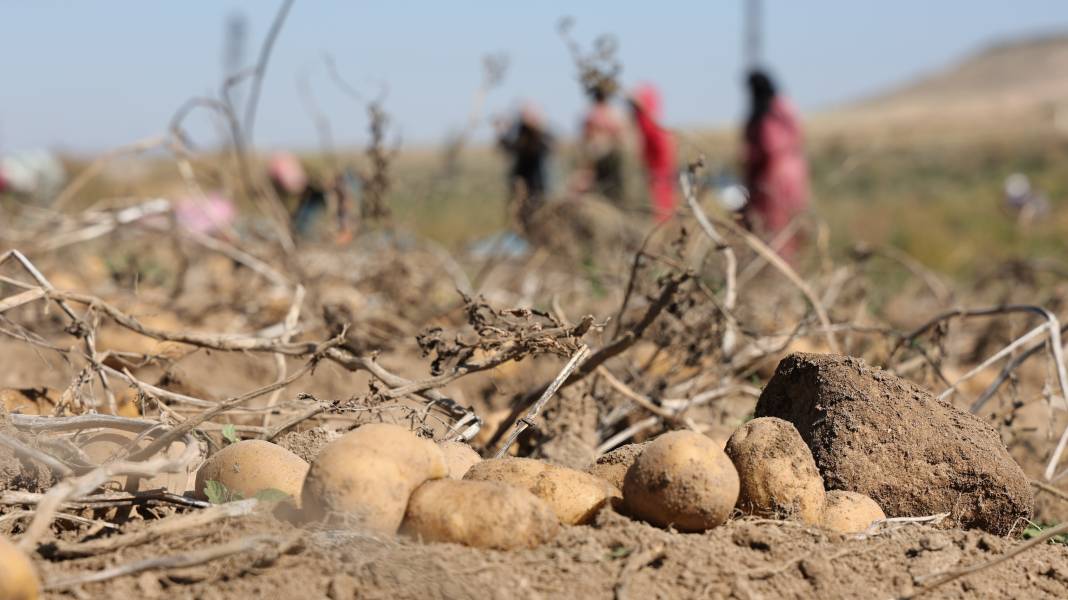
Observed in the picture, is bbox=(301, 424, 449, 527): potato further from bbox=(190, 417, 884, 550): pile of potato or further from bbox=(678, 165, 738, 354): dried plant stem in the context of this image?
bbox=(678, 165, 738, 354): dried plant stem

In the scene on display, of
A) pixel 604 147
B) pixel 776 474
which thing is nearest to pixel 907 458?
pixel 776 474

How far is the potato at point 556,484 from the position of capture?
203 cm

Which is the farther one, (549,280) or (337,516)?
(549,280)

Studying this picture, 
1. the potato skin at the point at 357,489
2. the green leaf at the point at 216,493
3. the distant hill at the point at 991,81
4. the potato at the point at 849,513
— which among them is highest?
the potato skin at the point at 357,489

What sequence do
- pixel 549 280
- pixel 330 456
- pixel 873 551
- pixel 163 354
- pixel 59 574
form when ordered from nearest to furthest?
1. pixel 59 574
2. pixel 330 456
3. pixel 873 551
4. pixel 163 354
5. pixel 549 280

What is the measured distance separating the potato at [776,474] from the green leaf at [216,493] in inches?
38.1

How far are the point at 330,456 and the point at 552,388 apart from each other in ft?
2.12

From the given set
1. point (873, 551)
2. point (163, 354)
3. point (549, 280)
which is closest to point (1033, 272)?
point (549, 280)

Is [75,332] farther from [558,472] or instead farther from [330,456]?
[558,472]

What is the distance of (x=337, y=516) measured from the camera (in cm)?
181

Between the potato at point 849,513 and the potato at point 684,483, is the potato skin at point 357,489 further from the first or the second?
the potato at point 849,513

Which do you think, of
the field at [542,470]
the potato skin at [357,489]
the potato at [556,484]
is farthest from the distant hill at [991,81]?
the potato skin at [357,489]

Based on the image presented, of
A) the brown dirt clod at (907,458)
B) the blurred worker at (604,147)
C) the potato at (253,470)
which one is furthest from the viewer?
the blurred worker at (604,147)

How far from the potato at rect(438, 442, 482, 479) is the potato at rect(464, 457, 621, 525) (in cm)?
4
